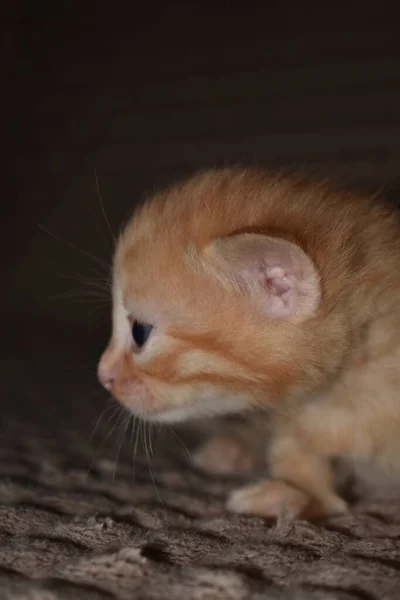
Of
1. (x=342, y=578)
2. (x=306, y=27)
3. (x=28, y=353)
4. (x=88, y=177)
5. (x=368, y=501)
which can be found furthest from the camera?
(x=88, y=177)

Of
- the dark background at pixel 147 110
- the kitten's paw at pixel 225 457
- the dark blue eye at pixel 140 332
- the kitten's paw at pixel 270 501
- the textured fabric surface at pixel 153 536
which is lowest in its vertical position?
the textured fabric surface at pixel 153 536

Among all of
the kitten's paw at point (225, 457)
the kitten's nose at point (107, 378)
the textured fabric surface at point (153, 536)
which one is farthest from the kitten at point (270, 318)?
the kitten's paw at point (225, 457)

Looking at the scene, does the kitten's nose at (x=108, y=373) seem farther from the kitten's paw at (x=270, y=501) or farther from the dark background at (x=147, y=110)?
the dark background at (x=147, y=110)

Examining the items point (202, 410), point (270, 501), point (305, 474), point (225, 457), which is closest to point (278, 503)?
point (270, 501)

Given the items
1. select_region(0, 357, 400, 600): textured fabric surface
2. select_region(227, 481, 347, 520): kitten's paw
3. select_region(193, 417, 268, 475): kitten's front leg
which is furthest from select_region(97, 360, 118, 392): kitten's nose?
select_region(193, 417, 268, 475): kitten's front leg

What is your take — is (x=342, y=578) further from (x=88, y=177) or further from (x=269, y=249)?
(x=88, y=177)

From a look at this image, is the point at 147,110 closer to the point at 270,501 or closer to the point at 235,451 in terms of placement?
the point at 235,451

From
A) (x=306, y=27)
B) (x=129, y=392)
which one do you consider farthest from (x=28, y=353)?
(x=129, y=392)
